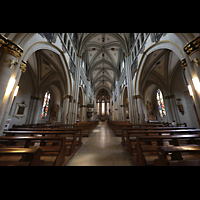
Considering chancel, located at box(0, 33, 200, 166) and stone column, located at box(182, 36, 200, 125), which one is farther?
stone column, located at box(182, 36, 200, 125)

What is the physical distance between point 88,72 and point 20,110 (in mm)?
12776

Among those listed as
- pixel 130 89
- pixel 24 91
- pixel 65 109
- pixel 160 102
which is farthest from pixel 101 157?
pixel 160 102

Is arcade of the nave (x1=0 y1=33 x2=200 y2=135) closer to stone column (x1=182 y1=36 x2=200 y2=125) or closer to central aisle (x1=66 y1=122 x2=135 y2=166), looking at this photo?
stone column (x1=182 y1=36 x2=200 y2=125)

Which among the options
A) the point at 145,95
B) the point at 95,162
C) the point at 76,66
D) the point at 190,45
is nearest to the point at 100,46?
the point at 76,66

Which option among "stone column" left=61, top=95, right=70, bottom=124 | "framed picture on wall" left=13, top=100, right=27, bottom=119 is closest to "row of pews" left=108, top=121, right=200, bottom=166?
"stone column" left=61, top=95, right=70, bottom=124

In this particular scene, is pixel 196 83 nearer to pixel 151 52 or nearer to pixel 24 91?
pixel 151 52

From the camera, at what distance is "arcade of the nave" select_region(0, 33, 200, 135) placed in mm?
3176

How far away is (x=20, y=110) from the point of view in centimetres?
951

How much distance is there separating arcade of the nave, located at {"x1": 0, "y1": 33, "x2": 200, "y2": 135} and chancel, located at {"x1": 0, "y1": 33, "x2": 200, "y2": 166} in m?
0.03

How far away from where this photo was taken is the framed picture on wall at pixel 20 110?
9147 mm

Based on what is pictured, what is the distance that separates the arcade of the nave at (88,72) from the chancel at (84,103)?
3 centimetres
